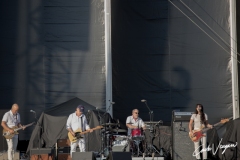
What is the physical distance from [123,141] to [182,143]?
5.83 feet

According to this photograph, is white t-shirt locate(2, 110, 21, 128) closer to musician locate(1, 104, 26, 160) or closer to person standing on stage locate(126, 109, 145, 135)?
musician locate(1, 104, 26, 160)

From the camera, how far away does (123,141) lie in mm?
20062

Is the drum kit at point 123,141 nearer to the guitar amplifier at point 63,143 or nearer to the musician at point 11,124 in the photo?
the guitar amplifier at point 63,143

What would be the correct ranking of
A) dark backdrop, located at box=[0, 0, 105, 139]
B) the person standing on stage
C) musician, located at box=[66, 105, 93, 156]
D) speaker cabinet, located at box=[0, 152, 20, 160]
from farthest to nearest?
dark backdrop, located at box=[0, 0, 105, 139], the person standing on stage, speaker cabinet, located at box=[0, 152, 20, 160], musician, located at box=[66, 105, 93, 156]

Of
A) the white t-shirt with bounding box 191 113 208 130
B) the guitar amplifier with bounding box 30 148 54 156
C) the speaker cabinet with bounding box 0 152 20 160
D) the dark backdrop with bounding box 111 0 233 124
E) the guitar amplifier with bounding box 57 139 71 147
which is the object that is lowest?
the speaker cabinet with bounding box 0 152 20 160

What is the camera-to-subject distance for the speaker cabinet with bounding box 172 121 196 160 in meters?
19.5

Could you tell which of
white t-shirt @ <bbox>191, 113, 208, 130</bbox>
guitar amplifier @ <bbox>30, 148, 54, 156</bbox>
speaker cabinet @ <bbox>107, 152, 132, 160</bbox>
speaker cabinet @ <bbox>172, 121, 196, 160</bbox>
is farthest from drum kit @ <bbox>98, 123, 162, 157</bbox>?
speaker cabinet @ <bbox>107, 152, 132, 160</bbox>

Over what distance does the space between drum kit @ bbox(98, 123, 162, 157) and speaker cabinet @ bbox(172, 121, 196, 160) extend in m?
0.97

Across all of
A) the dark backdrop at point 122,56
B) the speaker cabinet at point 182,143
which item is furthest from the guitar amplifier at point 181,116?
the dark backdrop at point 122,56

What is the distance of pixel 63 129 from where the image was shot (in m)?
22.0

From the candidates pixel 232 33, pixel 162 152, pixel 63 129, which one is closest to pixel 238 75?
pixel 232 33

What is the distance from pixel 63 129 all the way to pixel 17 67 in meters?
3.88

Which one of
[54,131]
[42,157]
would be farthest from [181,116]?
[54,131]

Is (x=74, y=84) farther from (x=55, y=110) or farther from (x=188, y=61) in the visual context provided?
(x=188, y=61)
